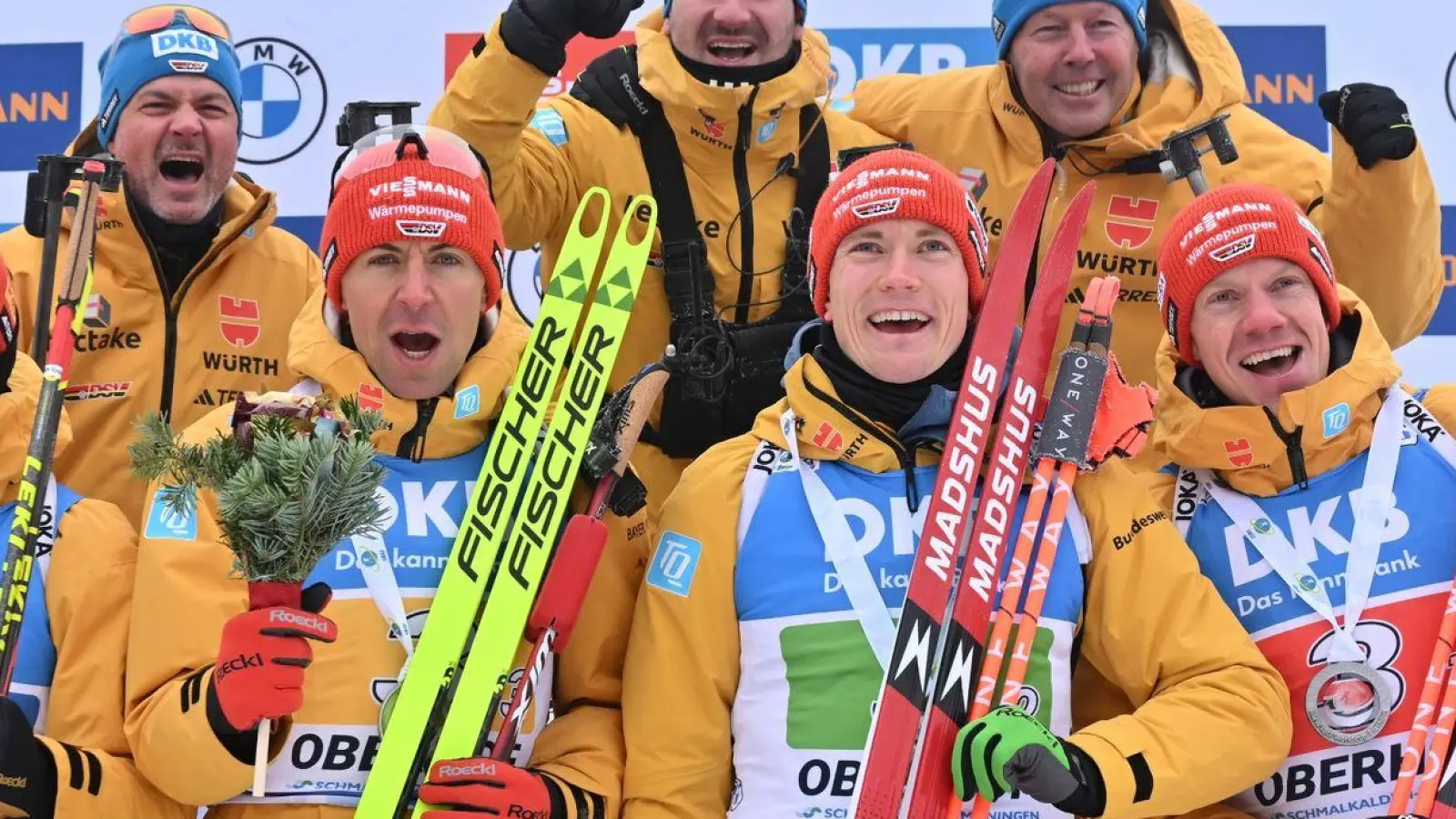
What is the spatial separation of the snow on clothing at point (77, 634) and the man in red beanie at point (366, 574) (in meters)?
0.09

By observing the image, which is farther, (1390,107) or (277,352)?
(277,352)

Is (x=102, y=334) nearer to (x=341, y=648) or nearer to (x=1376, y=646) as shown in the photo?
(x=341, y=648)

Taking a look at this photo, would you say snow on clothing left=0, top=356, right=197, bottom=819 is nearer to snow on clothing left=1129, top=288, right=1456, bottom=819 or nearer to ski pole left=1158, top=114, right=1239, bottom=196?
snow on clothing left=1129, top=288, right=1456, bottom=819

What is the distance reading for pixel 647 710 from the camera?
325 cm

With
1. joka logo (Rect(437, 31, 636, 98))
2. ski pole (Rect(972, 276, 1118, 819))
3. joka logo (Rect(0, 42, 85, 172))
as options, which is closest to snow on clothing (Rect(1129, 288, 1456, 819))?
ski pole (Rect(972, 276, 1118, 819))

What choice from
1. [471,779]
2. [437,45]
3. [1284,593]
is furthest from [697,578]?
[437,45]

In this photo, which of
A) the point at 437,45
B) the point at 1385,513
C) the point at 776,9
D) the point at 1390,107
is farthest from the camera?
the point at 437,45

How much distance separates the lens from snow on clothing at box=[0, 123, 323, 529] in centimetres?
424

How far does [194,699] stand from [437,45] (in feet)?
10.2

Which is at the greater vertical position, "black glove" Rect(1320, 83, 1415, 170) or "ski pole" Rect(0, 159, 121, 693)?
"black glove" Rect(1320, 83, 1415, 170)

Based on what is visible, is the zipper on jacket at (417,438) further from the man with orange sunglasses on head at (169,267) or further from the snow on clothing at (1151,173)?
the snow on clothing at (1151,173)

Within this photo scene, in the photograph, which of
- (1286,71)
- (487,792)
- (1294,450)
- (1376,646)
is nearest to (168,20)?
(487,792)

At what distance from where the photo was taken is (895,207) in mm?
3457

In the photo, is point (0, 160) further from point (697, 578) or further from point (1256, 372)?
point (1256, 372)
